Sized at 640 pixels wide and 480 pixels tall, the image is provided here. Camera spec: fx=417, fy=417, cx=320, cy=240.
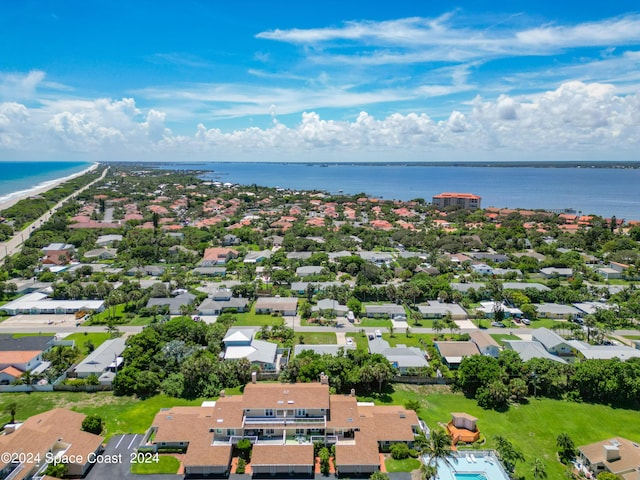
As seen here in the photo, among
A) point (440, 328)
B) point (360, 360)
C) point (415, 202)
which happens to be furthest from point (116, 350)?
point (415, 202)

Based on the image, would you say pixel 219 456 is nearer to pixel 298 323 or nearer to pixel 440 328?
pixel 298 323

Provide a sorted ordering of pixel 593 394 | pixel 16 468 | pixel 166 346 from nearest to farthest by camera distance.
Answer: pixel 16 468 < pixel 593 394 < pixel 166 346

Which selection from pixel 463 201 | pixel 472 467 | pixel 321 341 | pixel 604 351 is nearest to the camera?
pixel 472 467

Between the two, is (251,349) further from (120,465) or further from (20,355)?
(20,355)

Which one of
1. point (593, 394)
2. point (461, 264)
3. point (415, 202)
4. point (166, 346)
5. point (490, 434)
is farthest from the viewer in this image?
point (415, 202)

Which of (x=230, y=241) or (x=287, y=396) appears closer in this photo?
(x=287, y=396)

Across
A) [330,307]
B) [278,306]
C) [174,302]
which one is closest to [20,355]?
[174,302]

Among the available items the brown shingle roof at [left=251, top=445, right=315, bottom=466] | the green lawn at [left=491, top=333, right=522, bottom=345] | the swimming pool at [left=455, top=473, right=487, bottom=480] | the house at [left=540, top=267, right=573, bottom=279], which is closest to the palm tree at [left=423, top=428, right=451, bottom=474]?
the swimming pool at [left=455, top=473, right=487, bottom=480]
